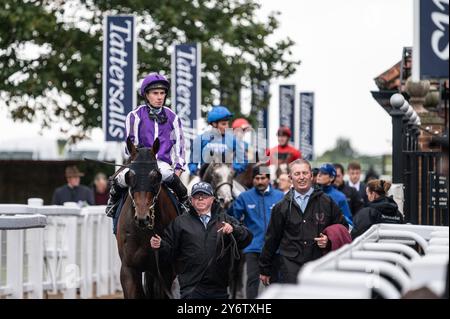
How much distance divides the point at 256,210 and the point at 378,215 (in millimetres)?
2789

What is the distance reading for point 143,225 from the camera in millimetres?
10328

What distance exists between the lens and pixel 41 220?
11070 mm

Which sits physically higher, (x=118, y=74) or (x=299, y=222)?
(x=118, y=74)

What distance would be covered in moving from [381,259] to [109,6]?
27.7 meters

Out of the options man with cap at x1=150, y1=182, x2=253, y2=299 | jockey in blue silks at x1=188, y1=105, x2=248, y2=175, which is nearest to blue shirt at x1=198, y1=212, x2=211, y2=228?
man with cap at x1=150, y1=182, x2=253, y2=299

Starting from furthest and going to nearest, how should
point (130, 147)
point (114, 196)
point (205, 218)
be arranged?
point (114, 196) → point (130, 147) → point (205, 218)

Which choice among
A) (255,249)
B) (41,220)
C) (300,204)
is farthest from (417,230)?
(255,249)

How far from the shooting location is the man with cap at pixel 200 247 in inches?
412

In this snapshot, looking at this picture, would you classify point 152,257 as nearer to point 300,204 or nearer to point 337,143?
point 300,204

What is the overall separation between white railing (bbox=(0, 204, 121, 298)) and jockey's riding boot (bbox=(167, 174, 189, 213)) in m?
3.86

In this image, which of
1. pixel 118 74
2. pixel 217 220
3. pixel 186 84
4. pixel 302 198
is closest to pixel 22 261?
pixel 217 220

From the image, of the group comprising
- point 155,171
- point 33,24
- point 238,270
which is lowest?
point 238,270

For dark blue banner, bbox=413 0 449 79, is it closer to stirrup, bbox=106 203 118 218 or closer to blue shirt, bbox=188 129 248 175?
stirrup, bbox=106 203 118 218

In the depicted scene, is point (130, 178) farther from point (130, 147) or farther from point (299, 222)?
point (299, 222)
